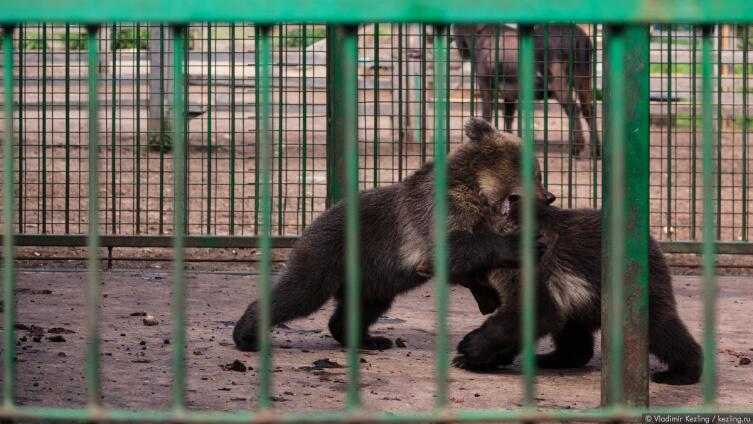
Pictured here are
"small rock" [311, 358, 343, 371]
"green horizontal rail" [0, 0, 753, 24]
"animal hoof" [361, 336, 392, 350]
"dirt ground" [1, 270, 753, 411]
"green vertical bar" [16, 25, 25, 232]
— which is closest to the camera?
"green horizontal rail" [0, 0, 753, 24]

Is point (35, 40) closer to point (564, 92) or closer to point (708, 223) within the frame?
point (564, 92)

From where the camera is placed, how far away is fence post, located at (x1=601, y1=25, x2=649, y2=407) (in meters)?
4.38

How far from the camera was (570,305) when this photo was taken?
19.0 ft

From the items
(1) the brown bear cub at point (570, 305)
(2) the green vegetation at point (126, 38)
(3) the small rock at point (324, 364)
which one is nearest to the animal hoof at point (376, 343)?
(3) the small rock at point (324, 364)

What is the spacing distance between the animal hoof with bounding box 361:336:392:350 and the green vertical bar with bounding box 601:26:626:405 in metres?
1.82

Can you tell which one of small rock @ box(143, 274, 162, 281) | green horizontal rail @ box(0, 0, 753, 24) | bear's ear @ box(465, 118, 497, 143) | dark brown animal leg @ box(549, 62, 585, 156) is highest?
dark brown animal leg @ box(549, 62, 585, 156)

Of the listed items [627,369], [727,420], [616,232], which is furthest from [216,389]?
[616,232]

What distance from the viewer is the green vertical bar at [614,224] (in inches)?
125

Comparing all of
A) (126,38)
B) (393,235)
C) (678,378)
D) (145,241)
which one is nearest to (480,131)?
(393,235)

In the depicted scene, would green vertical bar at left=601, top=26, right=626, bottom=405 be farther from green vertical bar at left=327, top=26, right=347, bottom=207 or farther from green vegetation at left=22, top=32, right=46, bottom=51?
green vegetation at left=22, top=32, right=46, bottom=51

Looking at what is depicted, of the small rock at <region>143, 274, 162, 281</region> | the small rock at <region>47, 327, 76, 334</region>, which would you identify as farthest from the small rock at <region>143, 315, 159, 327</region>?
the small rock at <region>143, 274, 162, 281</region>

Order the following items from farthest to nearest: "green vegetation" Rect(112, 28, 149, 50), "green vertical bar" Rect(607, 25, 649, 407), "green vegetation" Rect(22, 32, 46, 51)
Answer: "green vegetation" Rect(22, 32, 46, 51) → "green vegetation" Rect(112, 28, 149, 50) → "green vertical bar" Rect(607, 25, 649, 407)

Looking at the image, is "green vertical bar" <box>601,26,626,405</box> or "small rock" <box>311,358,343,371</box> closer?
"green vertical bar" <box>601,26,626,405</box>

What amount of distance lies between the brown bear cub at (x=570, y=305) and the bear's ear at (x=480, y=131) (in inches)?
26.4
